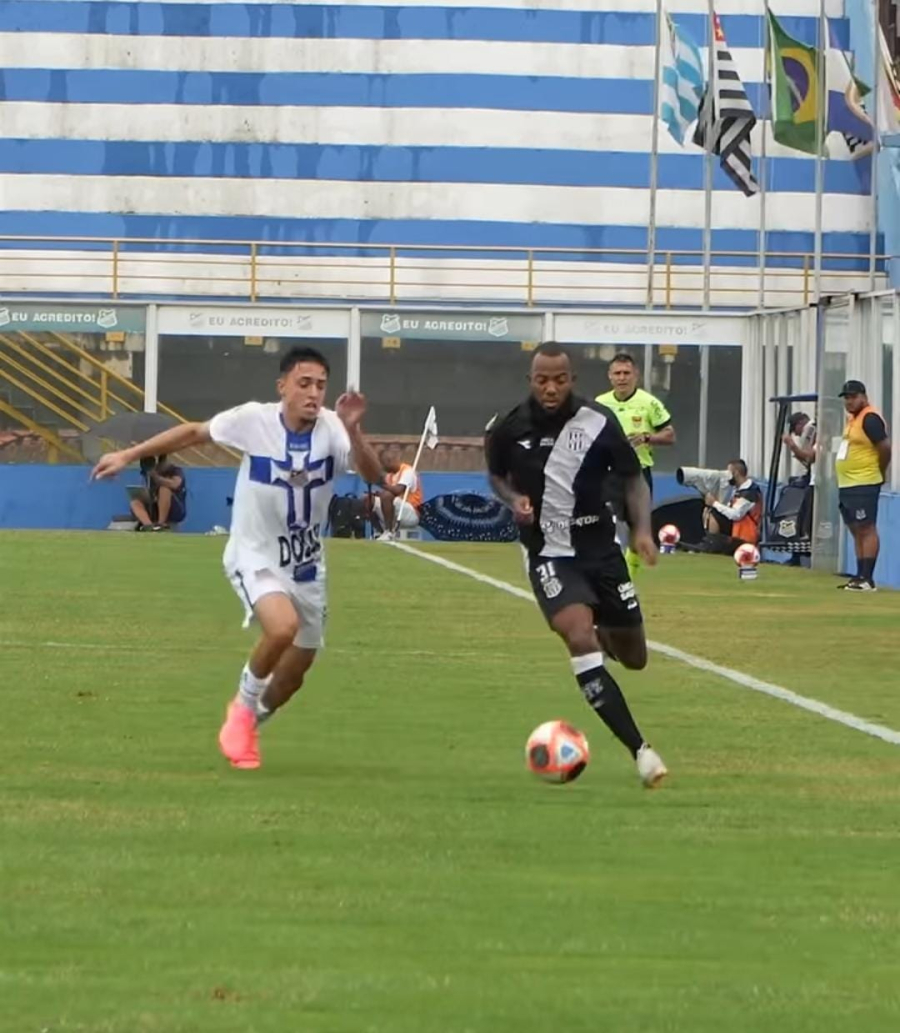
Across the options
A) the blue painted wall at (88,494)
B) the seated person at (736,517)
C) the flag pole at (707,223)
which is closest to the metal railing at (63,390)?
the blue painted wall at (88,494)

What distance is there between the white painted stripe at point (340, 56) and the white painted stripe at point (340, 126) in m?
0.95

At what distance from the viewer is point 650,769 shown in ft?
36.8

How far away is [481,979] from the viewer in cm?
696

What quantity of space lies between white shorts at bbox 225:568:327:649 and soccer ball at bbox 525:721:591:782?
3.69 feet

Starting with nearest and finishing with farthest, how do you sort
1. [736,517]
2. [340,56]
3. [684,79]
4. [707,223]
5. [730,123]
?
[736,517] < [730,123] < [707,223] < [684,79] < [340,56]

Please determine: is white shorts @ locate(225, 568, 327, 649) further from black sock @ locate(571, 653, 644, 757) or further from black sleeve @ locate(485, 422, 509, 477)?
black sock @ locate(571, 653, 644, 757)

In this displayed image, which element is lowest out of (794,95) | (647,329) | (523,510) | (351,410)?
(523,510)

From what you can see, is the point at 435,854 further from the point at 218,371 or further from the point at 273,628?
the point at 218,371

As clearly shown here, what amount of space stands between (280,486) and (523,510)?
1.05 metres

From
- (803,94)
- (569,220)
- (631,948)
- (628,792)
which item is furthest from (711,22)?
(631,948)

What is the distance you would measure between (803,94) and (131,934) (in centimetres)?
3759

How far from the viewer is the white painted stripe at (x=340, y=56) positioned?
212 ft

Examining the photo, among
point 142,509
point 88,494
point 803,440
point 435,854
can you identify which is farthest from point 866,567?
point 88,494

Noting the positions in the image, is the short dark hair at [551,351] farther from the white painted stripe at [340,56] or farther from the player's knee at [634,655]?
the white painted stripe at [340,56]
